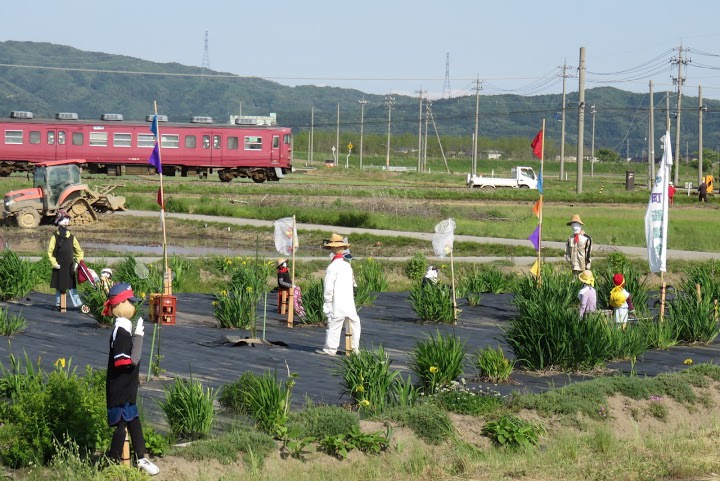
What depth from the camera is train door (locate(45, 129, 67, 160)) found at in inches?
1992

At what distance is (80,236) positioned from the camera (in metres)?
33.1

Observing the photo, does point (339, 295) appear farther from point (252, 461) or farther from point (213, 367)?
point (252, 461)

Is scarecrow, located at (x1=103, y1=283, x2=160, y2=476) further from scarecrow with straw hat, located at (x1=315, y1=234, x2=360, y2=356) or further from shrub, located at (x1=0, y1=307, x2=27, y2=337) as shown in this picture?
shrub, located at (x1=0, y1=307, x2=27, y2=337)

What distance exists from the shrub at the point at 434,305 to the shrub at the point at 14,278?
5.89 metres

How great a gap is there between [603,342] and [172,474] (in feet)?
20.0

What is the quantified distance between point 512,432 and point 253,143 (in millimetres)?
44429

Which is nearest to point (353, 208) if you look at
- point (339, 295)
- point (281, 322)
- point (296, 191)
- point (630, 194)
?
point (296, 191)

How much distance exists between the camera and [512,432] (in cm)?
996

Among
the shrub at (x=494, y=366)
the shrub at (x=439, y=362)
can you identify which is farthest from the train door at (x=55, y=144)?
the shrub at (x=439, y=362)

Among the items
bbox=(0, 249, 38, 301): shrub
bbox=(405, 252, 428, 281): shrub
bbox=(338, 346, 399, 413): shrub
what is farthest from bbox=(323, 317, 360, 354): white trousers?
bbox=(405, 252, 428, 281): shrub

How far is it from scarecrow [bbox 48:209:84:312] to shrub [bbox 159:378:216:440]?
779 centimetres

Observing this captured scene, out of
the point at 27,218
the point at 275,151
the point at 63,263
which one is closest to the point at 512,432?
the point at 63,263

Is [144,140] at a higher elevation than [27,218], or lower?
higher

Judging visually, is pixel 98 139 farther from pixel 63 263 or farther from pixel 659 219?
pixel 659 219
